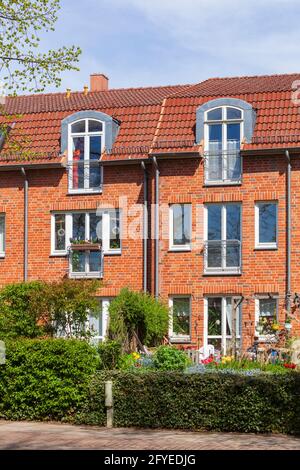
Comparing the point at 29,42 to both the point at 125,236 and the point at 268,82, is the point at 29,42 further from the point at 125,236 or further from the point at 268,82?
the point at 268,82

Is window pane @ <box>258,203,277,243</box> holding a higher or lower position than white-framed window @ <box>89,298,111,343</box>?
higher

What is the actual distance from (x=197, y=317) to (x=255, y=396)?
541 inches

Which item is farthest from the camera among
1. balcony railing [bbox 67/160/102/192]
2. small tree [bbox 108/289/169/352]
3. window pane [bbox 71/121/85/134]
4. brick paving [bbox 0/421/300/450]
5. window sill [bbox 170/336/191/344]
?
window pane [bbox 71/121/85/134]

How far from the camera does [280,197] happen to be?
118ft

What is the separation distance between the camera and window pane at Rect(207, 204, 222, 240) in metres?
36.5

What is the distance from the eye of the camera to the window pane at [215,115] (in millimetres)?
37062

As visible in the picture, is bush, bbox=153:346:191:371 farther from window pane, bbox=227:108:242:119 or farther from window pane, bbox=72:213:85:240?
window pane, bbox=227:108:242:119

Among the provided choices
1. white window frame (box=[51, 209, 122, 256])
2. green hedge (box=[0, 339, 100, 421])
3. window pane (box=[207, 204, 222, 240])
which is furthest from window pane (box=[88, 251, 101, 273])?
green hedge (box=[0, 339, 100, 421])

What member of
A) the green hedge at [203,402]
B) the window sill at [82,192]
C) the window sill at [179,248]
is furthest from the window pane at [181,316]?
the green hedge at [203,402]

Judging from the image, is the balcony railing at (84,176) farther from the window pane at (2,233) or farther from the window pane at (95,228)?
the window pane at (2,233)

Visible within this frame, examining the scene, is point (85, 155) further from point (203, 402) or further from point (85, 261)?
point (203, 402)

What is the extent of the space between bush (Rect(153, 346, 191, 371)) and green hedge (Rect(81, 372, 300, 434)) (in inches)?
70.3
